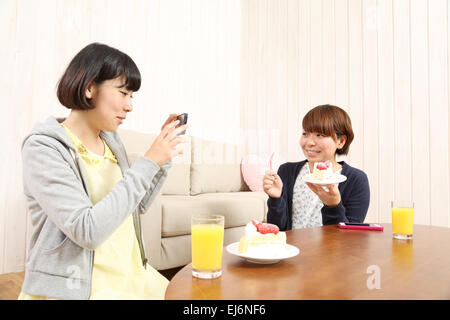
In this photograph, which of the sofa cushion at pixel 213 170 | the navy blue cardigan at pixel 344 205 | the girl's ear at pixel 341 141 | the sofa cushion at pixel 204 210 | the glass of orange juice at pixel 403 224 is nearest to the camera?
the glass of orange juice at pixel 403 224

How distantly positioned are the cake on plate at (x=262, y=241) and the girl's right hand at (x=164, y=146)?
0.29 metres

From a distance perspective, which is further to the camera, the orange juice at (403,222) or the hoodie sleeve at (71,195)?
the orange juice at (403,222)

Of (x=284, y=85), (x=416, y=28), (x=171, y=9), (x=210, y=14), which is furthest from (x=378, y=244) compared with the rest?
(x=210, y=14)

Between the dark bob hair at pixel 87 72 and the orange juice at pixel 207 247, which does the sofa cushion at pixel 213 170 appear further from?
the orange juice at pixel 207 247

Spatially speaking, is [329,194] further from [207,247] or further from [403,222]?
[207,247]

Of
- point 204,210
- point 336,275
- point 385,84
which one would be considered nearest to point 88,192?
point 336,275

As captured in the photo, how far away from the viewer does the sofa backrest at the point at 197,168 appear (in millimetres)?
2542

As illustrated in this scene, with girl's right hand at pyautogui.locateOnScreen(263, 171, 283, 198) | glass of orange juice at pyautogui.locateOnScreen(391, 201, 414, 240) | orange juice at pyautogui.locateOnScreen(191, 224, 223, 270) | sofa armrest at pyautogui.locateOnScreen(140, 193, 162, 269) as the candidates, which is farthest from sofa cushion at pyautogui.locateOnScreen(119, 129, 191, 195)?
orange juice at pyautogui.locateOnScreen(191, 224, 223, 270)

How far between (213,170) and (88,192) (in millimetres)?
2145

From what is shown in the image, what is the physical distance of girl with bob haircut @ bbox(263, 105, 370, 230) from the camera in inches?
56.2

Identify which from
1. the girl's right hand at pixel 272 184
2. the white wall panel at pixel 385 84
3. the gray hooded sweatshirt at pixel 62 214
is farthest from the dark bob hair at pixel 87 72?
the white wall panel at pixel 385 84

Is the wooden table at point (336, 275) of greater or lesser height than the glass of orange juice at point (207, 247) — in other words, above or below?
below

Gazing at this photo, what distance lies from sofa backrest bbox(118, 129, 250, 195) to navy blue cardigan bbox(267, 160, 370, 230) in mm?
1202
